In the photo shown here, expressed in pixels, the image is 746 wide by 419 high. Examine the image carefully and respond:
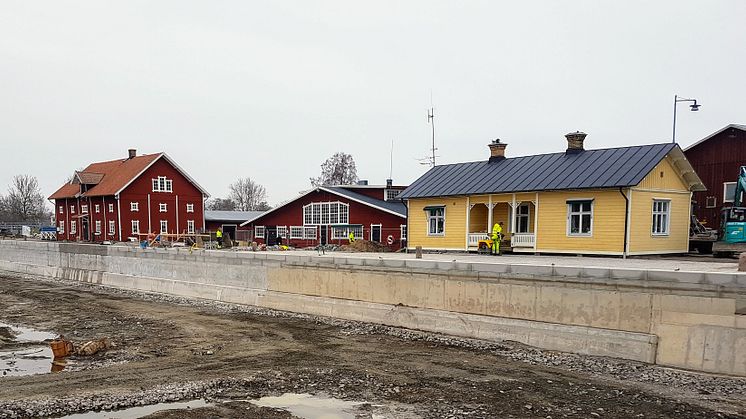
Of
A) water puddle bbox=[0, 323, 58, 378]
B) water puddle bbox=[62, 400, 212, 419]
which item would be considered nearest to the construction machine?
water puddle bbox=[62, 400, 212, 419]

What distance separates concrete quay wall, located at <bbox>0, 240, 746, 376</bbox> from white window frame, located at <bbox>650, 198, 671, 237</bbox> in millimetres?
9755

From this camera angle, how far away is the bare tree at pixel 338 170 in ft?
263

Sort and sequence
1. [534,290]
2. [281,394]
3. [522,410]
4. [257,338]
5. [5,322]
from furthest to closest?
[5,322] → [257,338] → [534,290] → [281,394] → [522,410]

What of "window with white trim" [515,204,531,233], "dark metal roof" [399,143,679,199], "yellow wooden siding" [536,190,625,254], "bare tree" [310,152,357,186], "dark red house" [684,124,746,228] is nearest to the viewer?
"yellow wooden siding" [536,190,625,254]

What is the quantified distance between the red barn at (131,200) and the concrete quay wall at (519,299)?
26101mm

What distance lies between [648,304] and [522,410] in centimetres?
483

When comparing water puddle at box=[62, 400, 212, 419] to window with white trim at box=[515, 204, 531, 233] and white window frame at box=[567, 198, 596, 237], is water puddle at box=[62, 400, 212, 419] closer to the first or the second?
white window frame at box=[567, 198, 596, 237]

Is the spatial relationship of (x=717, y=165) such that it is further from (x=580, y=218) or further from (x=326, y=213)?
(x=326, y=213)

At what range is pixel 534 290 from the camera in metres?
14.0

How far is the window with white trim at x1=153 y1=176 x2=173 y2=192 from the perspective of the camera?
48281 millimetres

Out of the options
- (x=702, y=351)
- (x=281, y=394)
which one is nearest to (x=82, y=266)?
(x=281, y=394)

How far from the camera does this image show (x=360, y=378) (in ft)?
37.5

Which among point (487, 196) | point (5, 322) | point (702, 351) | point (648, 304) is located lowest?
point (5, 322)

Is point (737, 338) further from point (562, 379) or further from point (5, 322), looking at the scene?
point (5, 322)
